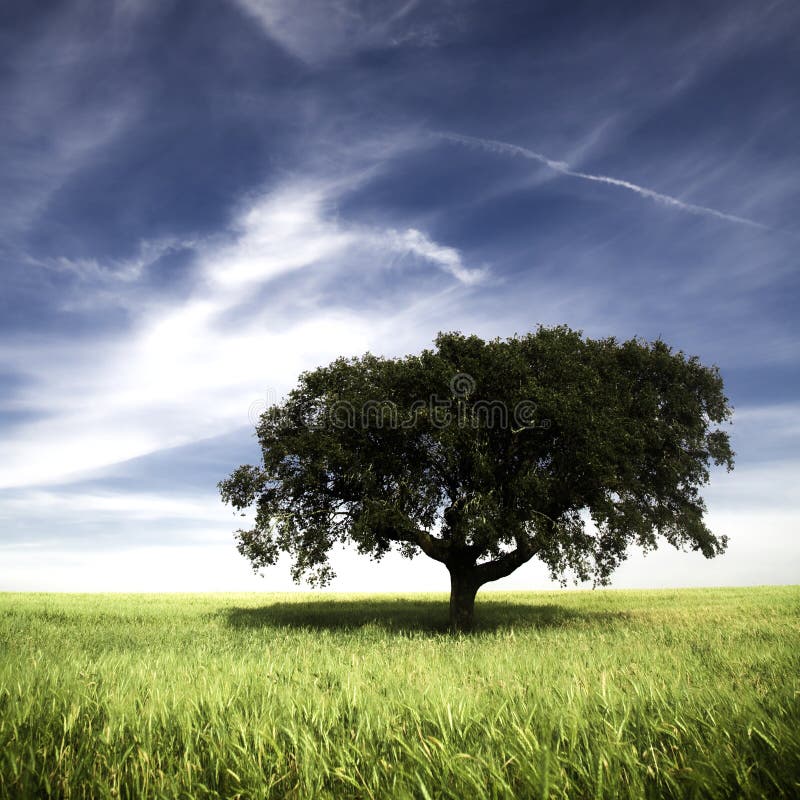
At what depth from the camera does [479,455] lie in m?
22.9

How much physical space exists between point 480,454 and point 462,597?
788 cm

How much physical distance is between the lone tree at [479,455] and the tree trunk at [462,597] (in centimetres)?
6

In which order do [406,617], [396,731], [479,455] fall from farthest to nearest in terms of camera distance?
[406,617], [479,455], [396,731]

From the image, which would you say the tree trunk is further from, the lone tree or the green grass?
the green grass

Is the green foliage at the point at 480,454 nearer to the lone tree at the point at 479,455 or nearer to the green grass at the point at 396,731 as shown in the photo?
the lone tree at the point at 479,455

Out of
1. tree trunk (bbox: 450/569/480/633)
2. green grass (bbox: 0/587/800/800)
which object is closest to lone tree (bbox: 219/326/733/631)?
tree trunk (bbox: 450/569/480/633)

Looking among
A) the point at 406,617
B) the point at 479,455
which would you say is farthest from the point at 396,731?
the point at 406,617

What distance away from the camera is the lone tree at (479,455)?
23.4m

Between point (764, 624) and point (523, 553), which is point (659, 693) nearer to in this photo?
point (523, 553)

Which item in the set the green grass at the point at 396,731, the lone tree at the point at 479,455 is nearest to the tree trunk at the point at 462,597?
the lone tree at the point at 479,455

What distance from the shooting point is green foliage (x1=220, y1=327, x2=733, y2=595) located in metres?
23.3

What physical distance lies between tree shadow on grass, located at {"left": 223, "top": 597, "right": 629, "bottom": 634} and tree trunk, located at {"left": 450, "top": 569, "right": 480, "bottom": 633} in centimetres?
79

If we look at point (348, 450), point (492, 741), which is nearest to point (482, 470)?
point (348, 450)

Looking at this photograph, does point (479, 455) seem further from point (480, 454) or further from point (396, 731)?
point (396, 731)
